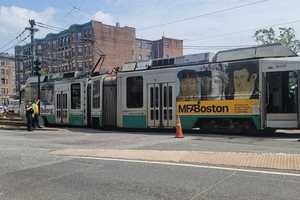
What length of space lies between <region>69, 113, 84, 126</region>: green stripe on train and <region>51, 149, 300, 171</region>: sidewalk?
534 inches

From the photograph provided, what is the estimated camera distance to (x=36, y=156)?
13.1 metres

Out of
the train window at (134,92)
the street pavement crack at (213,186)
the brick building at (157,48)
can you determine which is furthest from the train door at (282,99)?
the brick building at (157,48)

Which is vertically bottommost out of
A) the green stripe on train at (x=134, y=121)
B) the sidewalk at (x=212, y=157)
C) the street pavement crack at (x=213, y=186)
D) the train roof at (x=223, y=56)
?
the street pavement crack at (x=213, y=186)

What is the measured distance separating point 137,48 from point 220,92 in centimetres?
9880

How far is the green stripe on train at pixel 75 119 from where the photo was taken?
27547 mm

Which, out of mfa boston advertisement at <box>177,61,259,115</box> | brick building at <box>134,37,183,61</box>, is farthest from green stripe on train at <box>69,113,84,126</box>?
brick building at <box>134,37,183,61</box>

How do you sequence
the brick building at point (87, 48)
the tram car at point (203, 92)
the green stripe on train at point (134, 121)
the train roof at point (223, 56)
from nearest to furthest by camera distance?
the tram car at point (203, 92) → the train roof at point (223, 56) → the green stripe on train at point (134, 121) → the brick building at point (87, 48)

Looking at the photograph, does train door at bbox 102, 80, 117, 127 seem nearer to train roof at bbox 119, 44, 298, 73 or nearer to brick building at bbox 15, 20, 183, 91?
train roof at bbox 119, 44, 298, 73

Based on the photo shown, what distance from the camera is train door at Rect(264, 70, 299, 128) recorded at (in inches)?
717

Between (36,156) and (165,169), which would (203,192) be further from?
(36,156)

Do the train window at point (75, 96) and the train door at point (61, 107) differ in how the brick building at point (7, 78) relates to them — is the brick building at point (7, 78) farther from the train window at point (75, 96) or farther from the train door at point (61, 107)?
the train window at point (75, 96)

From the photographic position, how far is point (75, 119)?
27.9 m

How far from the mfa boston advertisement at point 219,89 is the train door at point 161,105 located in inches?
18.2

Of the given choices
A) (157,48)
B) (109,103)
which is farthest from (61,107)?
(157,48)
